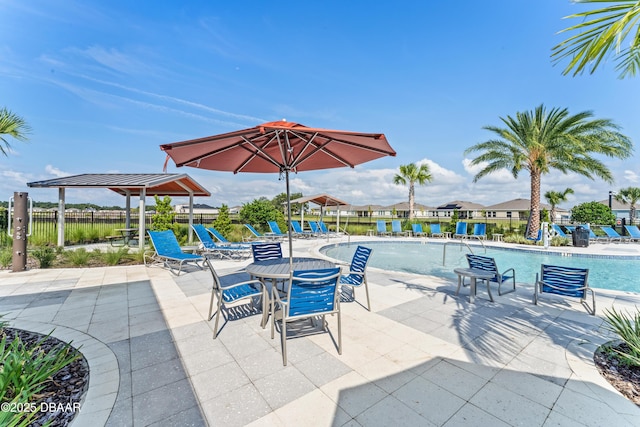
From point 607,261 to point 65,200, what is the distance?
798 inches

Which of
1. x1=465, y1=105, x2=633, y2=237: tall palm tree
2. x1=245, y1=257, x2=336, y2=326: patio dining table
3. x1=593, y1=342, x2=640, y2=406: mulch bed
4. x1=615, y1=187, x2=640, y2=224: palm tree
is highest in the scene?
x1=465, y1=105, x2=633, y2=237: tall palm tree

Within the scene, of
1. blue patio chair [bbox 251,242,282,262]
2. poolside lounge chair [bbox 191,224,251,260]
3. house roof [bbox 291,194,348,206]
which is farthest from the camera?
house roof [bbox 291,194,348,206]

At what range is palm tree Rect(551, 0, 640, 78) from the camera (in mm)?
2055

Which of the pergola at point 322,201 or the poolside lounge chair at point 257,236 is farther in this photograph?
the pergola at point 322,201

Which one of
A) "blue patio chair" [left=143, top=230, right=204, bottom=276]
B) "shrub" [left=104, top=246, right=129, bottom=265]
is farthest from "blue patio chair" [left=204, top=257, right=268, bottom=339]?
"shrub" [left=104, top=246, right=129, bottom=265]

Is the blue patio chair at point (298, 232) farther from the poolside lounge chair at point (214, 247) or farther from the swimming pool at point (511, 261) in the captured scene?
the poolside lounge chair at point (214, 247)

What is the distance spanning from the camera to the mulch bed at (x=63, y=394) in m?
1.95

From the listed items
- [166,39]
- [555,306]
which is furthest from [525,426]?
[166,39]

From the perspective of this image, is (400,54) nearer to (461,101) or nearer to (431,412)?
(461,101)

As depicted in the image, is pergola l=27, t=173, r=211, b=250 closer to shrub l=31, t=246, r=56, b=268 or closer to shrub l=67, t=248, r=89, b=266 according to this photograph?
shrub l=67, t=248, r=89, b=266

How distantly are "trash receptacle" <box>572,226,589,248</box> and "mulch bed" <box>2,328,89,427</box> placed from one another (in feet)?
57.4

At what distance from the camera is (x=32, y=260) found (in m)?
7.79

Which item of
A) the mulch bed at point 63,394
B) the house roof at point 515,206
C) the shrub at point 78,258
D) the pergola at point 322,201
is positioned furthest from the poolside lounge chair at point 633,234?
the shrub at point 78,258

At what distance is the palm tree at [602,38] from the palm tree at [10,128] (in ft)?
40.5
